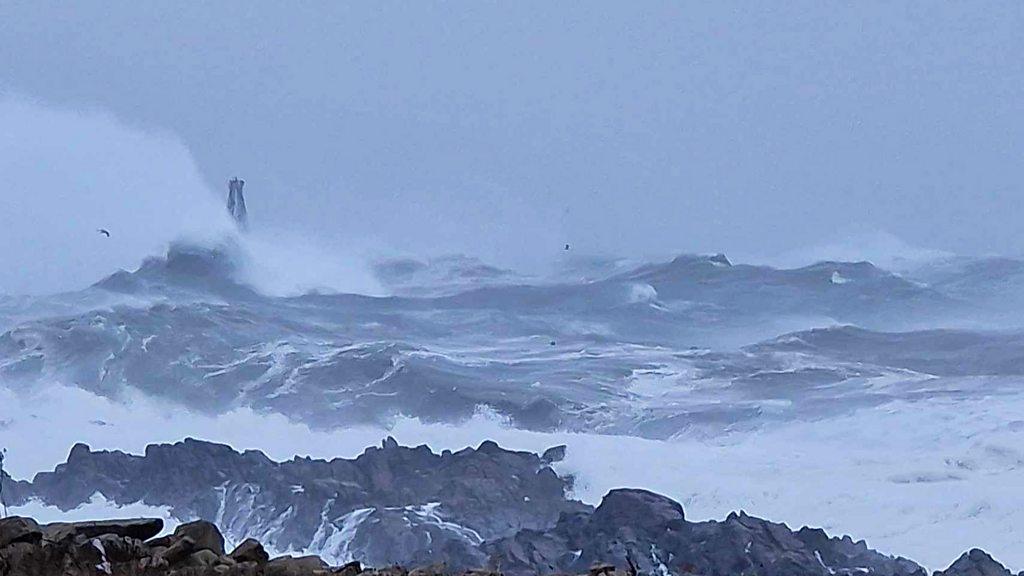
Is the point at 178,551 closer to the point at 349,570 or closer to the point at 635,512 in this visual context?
the point at 349,570

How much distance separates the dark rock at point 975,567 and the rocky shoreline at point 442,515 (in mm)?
17

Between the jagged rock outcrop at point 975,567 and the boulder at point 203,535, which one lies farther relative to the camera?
the jagged rock outcrop at point 975,567

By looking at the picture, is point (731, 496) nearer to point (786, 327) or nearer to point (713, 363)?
point (713, 363)

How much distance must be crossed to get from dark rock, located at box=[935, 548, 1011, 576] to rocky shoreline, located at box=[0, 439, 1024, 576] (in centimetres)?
2

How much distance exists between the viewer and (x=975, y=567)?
13055 mm

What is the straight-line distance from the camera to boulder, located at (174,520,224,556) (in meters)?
7.04

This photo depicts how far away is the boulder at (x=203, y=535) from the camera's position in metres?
7.04

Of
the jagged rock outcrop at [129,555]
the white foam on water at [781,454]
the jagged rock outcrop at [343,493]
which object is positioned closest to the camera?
the jagged rock outcrop at [129,555]

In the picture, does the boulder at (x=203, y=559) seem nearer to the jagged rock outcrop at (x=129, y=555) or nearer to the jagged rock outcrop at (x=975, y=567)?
the jagged rock outcrop at (x=129, y=555)

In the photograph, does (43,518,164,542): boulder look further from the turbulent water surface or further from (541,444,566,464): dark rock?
(541,444,566,464): dark rock

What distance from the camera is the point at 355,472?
15.8 meters

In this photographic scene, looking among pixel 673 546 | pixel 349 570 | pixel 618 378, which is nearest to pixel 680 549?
pixel 673 546

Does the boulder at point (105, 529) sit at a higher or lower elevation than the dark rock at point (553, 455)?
lower

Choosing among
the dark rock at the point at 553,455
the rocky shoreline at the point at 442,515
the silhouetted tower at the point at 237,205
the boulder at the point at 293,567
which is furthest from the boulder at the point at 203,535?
the silhouetted tower at the point at 237,205
